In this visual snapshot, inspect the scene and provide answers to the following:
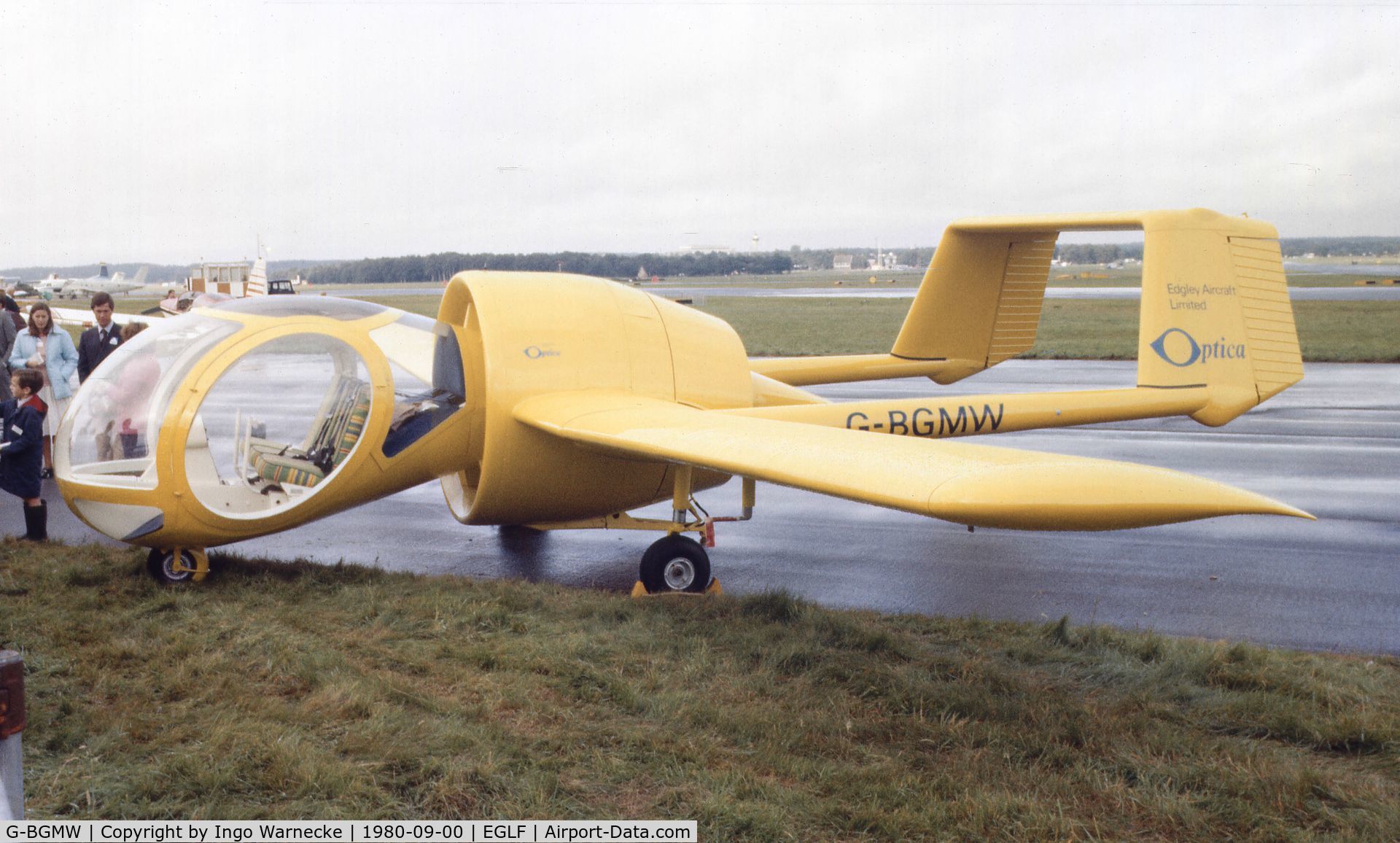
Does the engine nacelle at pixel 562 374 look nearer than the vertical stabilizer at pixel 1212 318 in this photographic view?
Yes

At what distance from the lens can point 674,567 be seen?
24.1 ft

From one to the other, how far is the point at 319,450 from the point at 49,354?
228 inches

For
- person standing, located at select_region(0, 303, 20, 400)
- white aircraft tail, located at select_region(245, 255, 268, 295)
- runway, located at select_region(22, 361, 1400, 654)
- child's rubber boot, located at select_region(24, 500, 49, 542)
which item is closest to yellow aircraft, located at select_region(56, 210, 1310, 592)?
runway, located at select_region(22, 361, 1400, 654)

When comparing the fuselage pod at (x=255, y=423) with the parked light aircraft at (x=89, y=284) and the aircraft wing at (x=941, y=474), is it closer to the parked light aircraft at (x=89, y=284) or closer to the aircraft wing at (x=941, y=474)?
the aircraft wing at (x=941, y=474)

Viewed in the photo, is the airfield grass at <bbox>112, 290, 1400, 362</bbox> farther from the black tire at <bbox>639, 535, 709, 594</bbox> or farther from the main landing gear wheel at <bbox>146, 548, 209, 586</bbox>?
the black tire at <bbox>639, 535, 709, 594</bbox>

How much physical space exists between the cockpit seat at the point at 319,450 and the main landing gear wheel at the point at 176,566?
0.77m

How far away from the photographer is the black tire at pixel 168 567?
693cm

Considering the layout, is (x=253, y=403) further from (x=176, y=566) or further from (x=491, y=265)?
(x=491, y=265)

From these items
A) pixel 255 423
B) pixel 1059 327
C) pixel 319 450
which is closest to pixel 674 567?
pixel 319 450

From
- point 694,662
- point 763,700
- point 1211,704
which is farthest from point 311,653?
point 1211,704

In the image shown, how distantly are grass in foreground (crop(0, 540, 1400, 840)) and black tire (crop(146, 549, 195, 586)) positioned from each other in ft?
0.33

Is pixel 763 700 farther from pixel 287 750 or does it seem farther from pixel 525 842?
pixel 287 750

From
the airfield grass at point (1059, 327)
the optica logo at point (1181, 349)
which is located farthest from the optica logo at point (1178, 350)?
the airfield grass at point (1059, 327)

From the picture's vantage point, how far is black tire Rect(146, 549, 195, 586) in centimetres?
693
